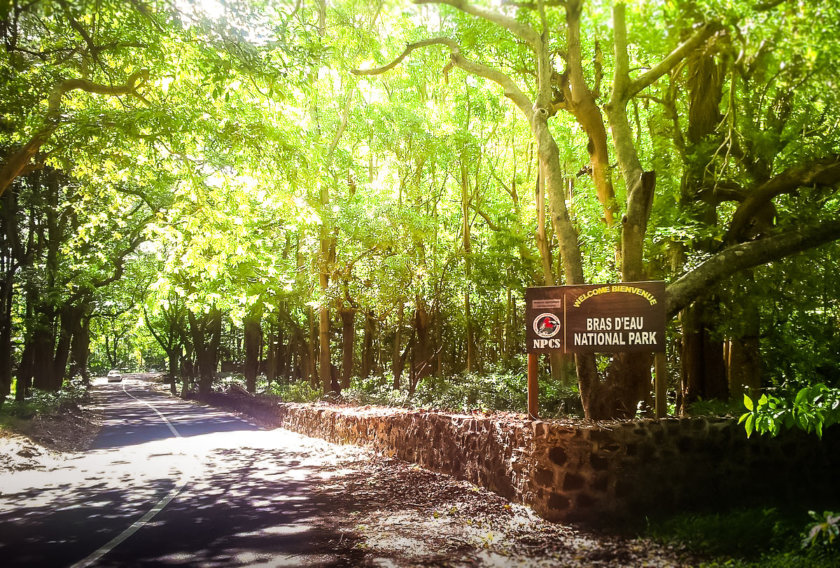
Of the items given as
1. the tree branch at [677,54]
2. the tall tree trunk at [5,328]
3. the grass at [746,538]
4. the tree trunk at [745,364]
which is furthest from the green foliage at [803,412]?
the tall tree trunk at [5,328]

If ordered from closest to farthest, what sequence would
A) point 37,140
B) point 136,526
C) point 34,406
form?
1. point 136,526
2. point 37,140
3. point 34,406

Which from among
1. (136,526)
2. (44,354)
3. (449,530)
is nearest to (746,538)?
(449,530)

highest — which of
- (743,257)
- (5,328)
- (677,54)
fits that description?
(677,54)

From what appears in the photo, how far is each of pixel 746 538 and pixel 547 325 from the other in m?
3.46

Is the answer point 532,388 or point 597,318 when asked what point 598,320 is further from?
point 532,388

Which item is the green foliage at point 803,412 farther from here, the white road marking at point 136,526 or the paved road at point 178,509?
the white road marking at point 136,526

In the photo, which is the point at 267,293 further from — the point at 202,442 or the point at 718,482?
the point at 718,482

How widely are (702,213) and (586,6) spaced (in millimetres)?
4574

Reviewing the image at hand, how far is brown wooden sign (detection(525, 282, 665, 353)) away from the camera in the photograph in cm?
807

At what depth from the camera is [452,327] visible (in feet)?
87.8

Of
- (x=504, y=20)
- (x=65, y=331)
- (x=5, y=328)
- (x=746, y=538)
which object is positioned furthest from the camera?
(x=65, y=331)

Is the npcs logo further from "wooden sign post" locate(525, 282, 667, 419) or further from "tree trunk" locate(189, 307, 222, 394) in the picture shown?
"tree trunk" locate(189, 307, 222, 394)

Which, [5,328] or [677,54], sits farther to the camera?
[5,328]

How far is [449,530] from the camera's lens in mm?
7324
